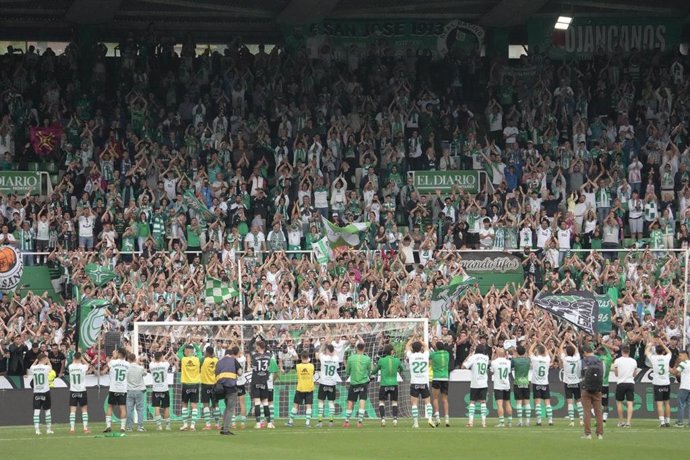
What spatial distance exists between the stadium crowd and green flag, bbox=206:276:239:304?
0.20 m

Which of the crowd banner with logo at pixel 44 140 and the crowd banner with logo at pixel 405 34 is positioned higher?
the crowd banner with logo at pixel 405 34

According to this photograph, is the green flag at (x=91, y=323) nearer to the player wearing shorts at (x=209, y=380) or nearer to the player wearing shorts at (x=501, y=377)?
the player wearing shorts at (x=209, y=380)

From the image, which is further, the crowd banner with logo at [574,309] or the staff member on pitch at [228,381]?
the crowd banner with logo at [574,309]

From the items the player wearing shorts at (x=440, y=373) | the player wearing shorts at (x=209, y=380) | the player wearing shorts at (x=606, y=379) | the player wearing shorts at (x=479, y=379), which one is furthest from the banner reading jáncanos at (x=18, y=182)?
the player wearing shorts at (x=606, y=379)

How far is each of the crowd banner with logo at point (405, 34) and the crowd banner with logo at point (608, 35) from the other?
7.71 ft

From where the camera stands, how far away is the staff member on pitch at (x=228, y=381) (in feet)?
91.4

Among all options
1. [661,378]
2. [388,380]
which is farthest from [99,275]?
[661,378]

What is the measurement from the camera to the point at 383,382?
30188mm

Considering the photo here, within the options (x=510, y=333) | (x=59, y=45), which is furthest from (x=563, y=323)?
(x=59, y=45)

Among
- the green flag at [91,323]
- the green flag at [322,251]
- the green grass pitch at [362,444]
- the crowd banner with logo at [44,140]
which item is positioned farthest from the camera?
the crowd banner with logo at [44,140]

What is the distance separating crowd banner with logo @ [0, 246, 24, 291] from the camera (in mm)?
34500

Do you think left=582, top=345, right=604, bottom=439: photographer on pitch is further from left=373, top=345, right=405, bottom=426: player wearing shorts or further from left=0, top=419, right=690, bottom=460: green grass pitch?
left=373, top=345, right=405, bottom=426: player wearing shorts

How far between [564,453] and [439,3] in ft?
89.8

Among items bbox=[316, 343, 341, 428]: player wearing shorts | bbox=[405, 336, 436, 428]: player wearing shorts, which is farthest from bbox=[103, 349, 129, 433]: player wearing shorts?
bbox=[405, 336, 436, 428]: player wearing shorts
